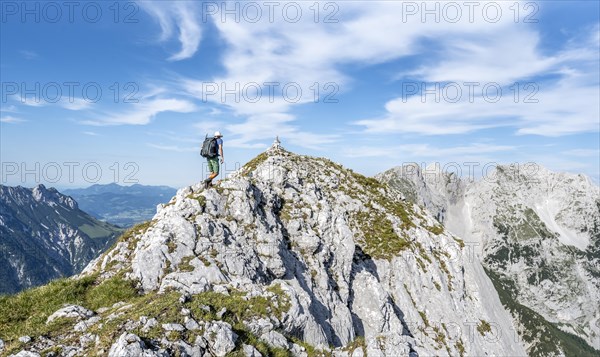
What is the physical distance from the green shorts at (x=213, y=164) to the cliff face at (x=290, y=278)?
247 cm

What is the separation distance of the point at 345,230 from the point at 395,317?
10.4 metres

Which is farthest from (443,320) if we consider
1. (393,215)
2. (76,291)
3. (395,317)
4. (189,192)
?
(76,291)

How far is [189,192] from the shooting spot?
33.6 m

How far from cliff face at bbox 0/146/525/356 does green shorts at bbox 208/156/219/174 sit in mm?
Answer: 2466

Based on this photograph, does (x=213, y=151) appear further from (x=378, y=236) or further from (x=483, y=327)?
(x=483, y=327)

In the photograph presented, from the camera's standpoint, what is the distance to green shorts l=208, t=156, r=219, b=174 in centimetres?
2986

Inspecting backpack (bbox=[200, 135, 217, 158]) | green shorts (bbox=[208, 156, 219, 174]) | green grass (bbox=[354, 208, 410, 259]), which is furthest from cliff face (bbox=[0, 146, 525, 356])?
backpack (bbox=[200, 135, 217, 158])

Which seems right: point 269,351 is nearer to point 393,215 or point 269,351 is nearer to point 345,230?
point 345,230

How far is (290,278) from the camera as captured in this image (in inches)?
1222

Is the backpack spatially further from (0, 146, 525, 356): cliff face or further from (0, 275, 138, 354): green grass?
(0, 275, 138, 354): green grass

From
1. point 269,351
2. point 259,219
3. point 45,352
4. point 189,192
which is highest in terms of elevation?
point 189,192

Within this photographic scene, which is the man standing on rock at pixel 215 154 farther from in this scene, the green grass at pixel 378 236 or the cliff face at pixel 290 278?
the green grass at pixel 378 236

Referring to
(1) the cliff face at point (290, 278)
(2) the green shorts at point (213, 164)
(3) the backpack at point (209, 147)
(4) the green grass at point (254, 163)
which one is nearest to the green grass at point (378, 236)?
(1) the cliff face at point (290, 278)

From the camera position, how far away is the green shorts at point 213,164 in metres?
29.9
